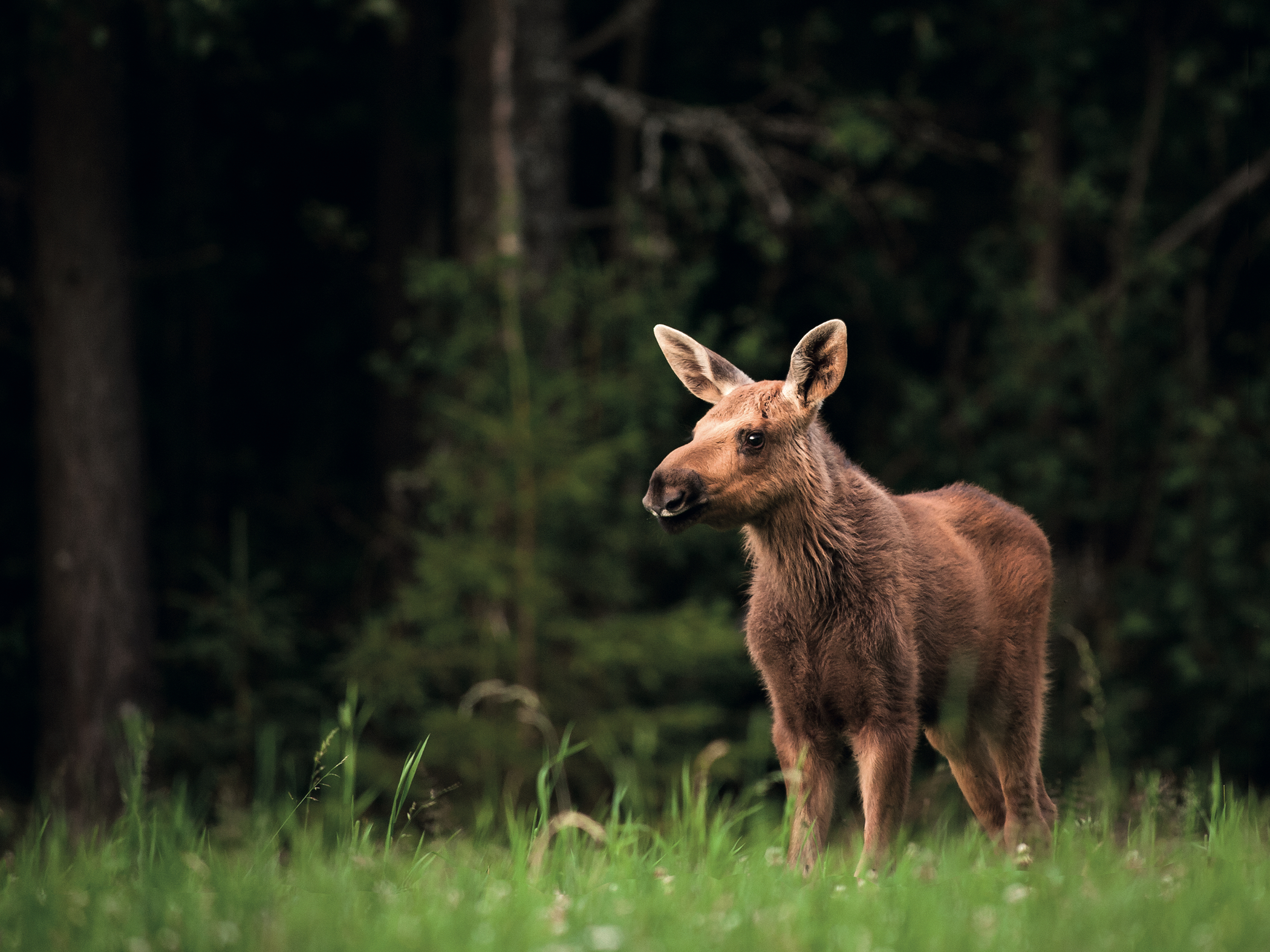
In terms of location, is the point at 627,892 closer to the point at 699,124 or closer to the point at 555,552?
the point at 555,552

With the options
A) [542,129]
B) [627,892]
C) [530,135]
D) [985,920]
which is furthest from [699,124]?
[985,920]

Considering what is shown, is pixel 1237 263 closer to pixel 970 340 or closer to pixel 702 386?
pixel 970 340

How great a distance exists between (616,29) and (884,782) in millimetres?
8901

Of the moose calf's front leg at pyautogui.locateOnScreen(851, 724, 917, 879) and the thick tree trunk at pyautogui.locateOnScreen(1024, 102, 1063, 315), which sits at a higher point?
the thick tree trunk at pyautogui.locateOnScreen(1024, 102, 1063, 315)

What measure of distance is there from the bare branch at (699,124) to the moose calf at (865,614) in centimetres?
649

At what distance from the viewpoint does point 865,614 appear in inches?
133

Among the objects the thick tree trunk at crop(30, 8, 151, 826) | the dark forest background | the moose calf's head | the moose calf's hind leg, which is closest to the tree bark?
the dark forest background

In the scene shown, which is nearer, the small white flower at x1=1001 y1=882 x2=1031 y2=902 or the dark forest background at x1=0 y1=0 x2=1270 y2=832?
the small white flower at x1=1001 y1=882 x2=1031 y2=902

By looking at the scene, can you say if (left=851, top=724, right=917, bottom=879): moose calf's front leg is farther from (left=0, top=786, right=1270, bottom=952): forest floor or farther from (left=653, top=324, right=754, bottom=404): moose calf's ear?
(left=653, top=324, right=754, bottom=404): moose calf's ear

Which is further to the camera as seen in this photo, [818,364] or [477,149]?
[477,149]

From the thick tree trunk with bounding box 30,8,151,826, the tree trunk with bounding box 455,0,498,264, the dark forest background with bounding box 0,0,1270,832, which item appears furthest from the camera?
the tree trunk with bounding box 455,0,498,264

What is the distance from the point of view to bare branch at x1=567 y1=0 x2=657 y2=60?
10.7 meters

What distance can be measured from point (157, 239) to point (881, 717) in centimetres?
1080

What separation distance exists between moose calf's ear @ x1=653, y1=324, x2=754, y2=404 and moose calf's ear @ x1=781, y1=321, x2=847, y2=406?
0.74 ft
